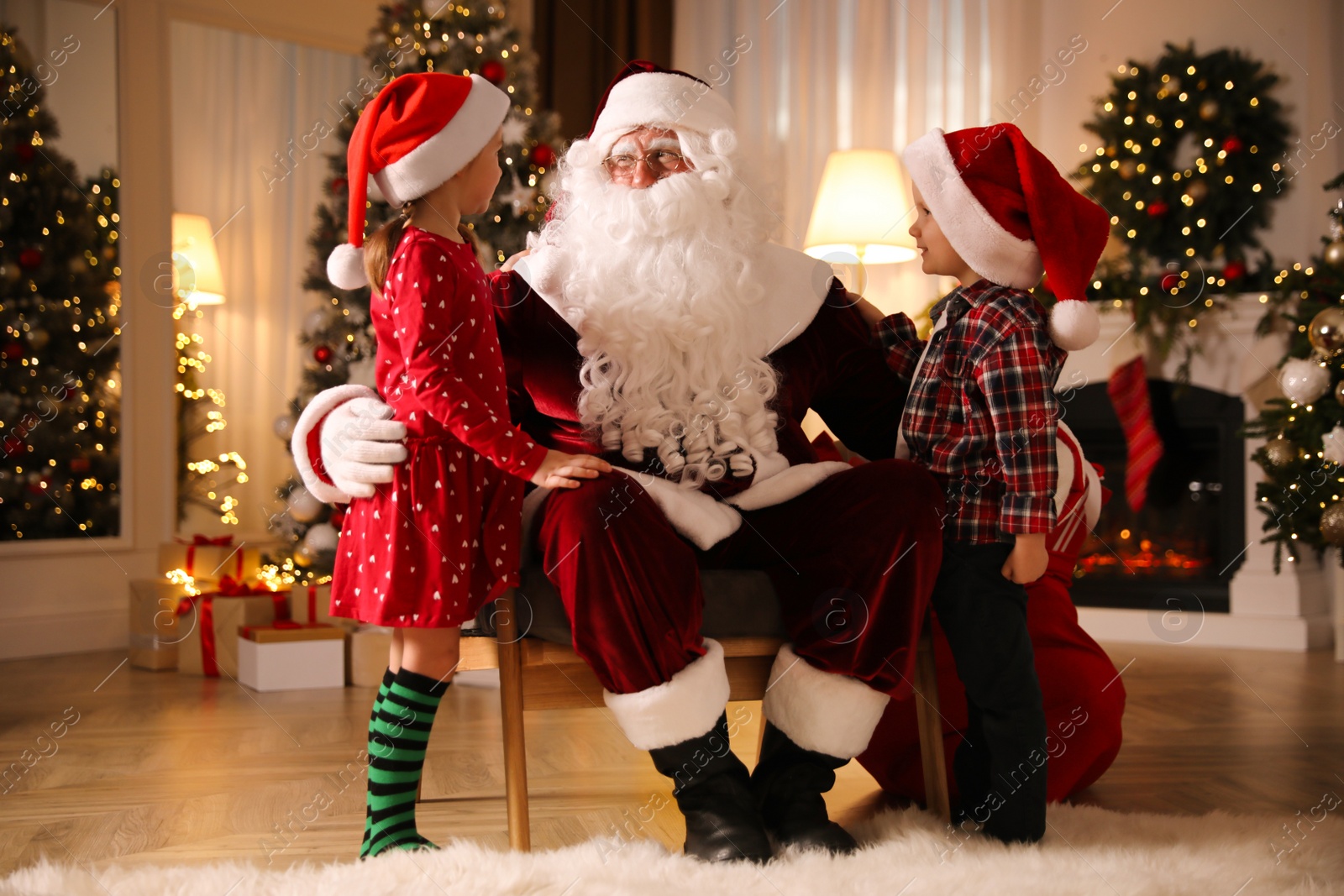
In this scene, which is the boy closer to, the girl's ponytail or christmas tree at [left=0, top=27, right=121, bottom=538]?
the girl's ponytail

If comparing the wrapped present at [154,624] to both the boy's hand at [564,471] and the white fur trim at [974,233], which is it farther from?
the white fur trim at [974,233]

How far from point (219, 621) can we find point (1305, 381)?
10.6 feet

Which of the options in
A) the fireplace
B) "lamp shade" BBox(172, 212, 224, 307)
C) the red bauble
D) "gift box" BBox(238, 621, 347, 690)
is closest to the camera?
"gift box" BBox(238, 621, 347, 690)

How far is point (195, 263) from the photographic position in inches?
165

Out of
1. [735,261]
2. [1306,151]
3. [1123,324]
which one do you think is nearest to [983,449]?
[735,261]

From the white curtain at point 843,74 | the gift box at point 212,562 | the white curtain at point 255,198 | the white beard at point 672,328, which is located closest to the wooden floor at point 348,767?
the gift box at point 212,562

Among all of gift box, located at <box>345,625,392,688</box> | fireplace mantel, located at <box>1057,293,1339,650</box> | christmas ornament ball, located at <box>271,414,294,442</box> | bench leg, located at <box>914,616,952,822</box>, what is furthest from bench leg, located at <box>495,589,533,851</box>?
fireplace mantel, located at <box>1057,293,1339,650</box>

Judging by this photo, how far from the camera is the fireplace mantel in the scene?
3.78 meters

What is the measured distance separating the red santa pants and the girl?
8 cm

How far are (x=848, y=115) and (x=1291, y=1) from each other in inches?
62.9

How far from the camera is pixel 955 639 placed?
1666 mm

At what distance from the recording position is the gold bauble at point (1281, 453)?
329cm

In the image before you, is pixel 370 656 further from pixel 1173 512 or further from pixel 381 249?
pixel 1173 512

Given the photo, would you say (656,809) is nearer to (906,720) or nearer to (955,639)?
(906,720)
